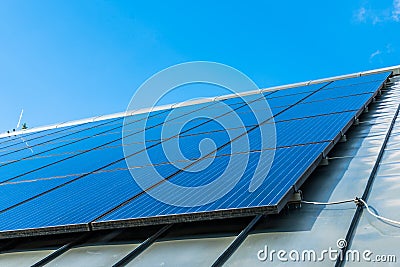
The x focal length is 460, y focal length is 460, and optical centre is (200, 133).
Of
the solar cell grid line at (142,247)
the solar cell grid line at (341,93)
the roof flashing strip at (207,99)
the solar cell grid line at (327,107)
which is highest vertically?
the roof flashing strip at (207,99)

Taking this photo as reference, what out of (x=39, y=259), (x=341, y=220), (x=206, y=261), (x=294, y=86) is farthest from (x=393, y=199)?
(x=294, y=86)

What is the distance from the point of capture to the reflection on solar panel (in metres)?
5.11

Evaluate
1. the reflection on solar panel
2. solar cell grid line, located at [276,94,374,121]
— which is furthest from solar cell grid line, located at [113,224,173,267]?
solar cell grid line, located at [276,94,374,121]

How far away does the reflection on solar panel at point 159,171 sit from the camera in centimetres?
511

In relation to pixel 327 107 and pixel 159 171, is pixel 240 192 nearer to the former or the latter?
pixel 159 171

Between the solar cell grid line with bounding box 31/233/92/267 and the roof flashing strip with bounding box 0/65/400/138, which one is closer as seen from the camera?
the solar cell grid line with bounding box 31/233/92/267

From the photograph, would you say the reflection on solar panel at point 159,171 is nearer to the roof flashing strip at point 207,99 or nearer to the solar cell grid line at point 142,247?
the solar cell grid line at point 142,247

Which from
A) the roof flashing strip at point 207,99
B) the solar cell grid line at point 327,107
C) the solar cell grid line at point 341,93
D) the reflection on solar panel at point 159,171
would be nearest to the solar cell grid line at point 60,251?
the reflection on solar panel at point 159,171

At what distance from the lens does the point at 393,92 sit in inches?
535

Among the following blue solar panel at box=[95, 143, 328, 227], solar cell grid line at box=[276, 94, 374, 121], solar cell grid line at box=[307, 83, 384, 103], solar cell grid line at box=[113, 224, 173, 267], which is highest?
→ solar cell grid line at box=[307, 83, 384, 103]

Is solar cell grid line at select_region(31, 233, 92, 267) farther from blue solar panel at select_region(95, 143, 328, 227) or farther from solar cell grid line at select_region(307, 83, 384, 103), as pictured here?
solar cell grid line at select_region(307, 83, 384, 103)

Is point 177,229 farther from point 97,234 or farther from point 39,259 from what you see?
point 39,259

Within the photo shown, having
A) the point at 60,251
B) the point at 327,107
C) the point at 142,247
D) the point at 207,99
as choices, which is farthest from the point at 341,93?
the point at 60,251

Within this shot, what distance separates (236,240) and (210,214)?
1.24 ft
